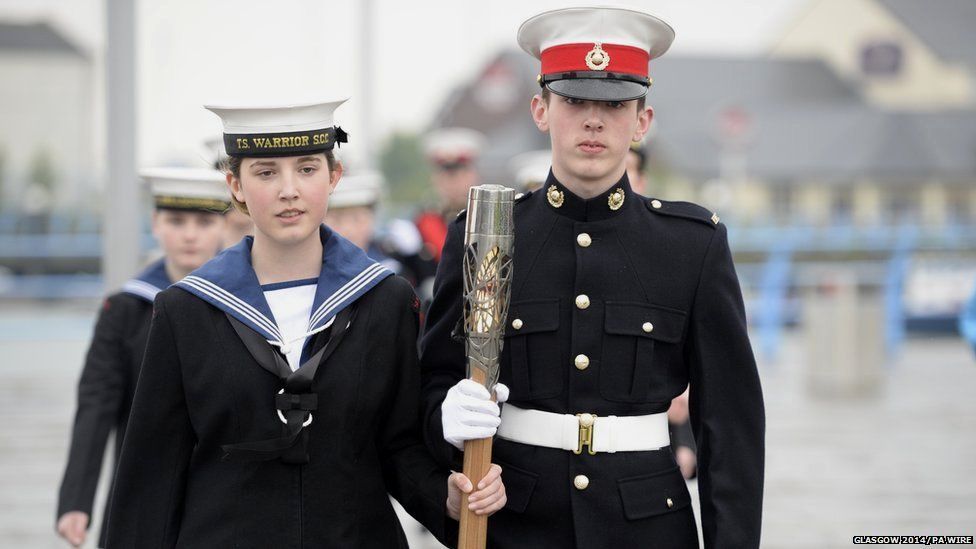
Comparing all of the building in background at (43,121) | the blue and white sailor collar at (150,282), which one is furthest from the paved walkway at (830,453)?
the building in background at (43,121)

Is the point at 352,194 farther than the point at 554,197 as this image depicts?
Yes

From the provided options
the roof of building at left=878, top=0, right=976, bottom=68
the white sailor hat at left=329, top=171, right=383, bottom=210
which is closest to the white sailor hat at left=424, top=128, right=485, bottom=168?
the white sailor hat at left=329, top=171, right=383, bottom=210

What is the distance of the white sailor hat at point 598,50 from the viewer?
10.0ft

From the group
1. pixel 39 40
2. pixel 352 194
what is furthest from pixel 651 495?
pixel 39 40

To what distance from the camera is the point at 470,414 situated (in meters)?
2.90

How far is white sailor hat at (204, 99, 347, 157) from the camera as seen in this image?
302 cm

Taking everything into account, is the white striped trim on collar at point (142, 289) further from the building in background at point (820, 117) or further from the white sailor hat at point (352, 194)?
the building in background at point (820, 117)

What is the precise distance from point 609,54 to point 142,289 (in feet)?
6.85

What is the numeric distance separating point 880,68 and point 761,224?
1346 inches

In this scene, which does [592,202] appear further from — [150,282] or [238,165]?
[150,282]

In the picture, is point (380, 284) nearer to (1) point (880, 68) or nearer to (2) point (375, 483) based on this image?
(2) point (375, 483)

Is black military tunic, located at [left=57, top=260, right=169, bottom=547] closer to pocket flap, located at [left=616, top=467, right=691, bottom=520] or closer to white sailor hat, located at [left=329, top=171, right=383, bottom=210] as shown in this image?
pocket flap, located at [left=616, top=467, right=691, bottom=520]

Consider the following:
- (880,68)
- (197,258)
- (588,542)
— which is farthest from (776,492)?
(880,68)

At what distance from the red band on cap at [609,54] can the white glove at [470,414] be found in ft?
2.63
